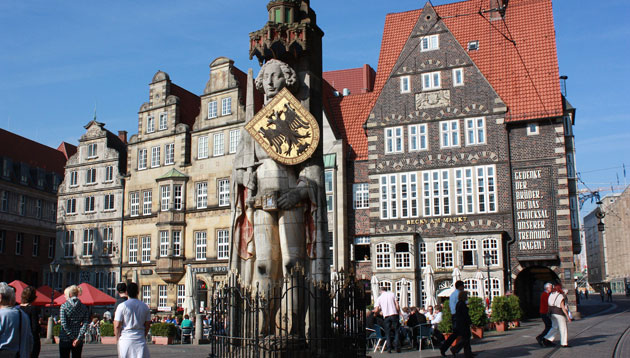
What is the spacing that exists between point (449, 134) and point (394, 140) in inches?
107

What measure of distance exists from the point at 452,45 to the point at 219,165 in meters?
13.7

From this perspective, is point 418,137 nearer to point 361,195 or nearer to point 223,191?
point 361,195

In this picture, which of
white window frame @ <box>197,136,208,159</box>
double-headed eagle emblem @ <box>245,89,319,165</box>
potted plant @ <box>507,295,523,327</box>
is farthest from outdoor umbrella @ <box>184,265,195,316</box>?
double-headed eagle emblem @ <box>245,89,319,165</box>

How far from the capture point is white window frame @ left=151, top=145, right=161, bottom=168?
3634 cm

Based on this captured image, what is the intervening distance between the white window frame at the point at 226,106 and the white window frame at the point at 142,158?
607cm

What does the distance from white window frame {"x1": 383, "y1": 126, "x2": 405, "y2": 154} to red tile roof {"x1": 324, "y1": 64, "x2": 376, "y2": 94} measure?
1152 cm

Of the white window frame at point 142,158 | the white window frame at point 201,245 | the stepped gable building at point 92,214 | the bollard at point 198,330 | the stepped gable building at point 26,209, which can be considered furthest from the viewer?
the stepped gable building at point 26,209

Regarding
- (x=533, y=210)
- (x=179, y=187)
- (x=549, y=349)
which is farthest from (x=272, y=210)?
(x=179, y=187)

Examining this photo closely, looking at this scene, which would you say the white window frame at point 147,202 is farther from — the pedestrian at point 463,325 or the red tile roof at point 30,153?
the pedestrian at point 463,325

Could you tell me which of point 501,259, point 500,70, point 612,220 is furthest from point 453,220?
point 612,220

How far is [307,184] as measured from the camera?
10016 millimetres

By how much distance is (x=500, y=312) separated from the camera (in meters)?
19.5

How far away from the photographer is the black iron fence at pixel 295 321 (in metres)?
Answer: 9.03

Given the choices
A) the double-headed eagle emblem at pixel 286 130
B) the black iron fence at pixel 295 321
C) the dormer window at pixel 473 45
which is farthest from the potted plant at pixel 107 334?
the dormer window at pixel 473 45
